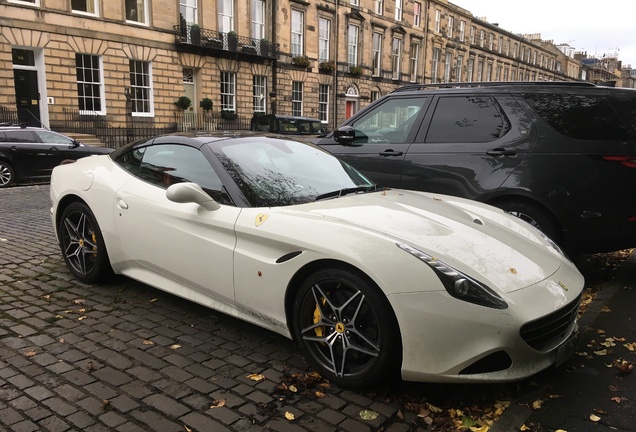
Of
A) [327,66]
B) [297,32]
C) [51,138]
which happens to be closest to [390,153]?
[51,138]

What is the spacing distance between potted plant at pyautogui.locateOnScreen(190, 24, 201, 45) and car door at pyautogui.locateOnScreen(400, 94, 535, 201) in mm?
22995

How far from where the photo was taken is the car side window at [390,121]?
18.5 feet

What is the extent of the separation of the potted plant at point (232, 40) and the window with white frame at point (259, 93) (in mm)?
2707

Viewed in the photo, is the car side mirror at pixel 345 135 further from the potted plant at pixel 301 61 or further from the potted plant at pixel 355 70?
the potted plant at pixel 355 70

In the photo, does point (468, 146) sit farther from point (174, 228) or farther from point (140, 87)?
point (140, 87)

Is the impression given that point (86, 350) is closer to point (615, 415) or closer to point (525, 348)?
point (525, 348)

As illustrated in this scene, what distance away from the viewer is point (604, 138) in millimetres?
4512

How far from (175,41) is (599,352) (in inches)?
1007

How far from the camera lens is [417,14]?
43438 millimetres

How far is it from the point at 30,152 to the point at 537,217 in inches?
512

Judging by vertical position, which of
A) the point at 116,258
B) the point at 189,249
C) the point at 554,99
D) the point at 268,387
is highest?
the point at 554,99

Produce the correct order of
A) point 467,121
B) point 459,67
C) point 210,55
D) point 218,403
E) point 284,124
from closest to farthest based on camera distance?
point 218,403
point 467,121
point 284,124
point 210,55
point 459,67

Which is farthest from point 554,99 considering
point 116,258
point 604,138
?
point 116,258

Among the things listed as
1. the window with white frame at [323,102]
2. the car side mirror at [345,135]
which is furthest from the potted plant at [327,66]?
the car side mirror at [345,135]
